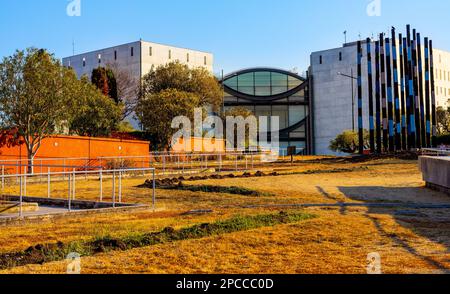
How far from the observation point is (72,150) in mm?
32000

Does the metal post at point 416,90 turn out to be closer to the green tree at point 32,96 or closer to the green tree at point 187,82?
the green tree at point 187,82

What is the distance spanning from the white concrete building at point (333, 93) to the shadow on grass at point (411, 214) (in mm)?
60590

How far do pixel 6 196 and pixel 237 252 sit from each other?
1083 centimetres

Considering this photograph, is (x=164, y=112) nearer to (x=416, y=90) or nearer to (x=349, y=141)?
(x=416, y=90)

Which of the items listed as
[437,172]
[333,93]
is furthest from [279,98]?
[437,172]

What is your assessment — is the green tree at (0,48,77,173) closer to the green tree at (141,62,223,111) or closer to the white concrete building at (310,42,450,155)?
the green tree at (141,62,223,111)

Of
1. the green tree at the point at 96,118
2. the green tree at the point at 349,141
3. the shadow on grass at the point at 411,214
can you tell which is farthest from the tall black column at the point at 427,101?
the shadow on grass at the point at 411,214

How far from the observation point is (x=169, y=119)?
47.4 meters

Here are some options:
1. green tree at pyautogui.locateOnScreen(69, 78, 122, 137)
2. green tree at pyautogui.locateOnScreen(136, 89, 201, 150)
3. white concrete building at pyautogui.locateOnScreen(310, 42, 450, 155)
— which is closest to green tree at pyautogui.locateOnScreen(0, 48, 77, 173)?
green tree at pyautogui.locateOnScreen(69, 78, 122, 137)

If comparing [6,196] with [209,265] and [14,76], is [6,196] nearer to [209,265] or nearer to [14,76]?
[209,265]

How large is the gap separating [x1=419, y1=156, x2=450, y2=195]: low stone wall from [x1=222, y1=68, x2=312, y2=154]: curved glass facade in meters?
66.7

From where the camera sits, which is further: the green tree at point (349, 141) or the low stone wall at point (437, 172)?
the green tree at point (349, 141)

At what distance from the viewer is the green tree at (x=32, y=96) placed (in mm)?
28266
